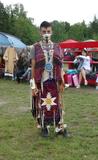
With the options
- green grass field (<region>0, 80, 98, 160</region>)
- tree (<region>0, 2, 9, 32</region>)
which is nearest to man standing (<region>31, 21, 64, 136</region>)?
green grass field (<region>0, 80, 98, 160</region>)

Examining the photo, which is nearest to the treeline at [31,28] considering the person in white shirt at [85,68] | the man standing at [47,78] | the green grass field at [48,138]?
the person in white shirt at [85,68]

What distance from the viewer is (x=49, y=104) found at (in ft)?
25.0

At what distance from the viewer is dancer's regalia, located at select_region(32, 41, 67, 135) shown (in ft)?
24.5

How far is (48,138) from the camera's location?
24.8 ft

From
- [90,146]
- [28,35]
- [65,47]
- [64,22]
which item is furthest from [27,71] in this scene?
[64,22]

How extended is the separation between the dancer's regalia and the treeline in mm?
67159

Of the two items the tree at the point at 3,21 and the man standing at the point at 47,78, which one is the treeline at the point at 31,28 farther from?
the man standing at the point at 47,78

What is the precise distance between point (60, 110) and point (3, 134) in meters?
1.06

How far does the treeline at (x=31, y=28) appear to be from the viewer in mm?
77062

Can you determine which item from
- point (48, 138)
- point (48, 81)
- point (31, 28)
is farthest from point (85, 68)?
point (31, 28)

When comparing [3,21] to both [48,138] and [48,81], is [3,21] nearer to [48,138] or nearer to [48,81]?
[48,81]

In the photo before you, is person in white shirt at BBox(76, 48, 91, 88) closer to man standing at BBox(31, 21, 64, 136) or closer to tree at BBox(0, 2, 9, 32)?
man standing at BBox(31, 21, 64, 136)

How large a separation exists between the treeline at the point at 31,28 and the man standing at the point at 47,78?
6716 centimetres

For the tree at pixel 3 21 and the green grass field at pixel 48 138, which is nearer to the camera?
the green grass field at pixel 48 138
